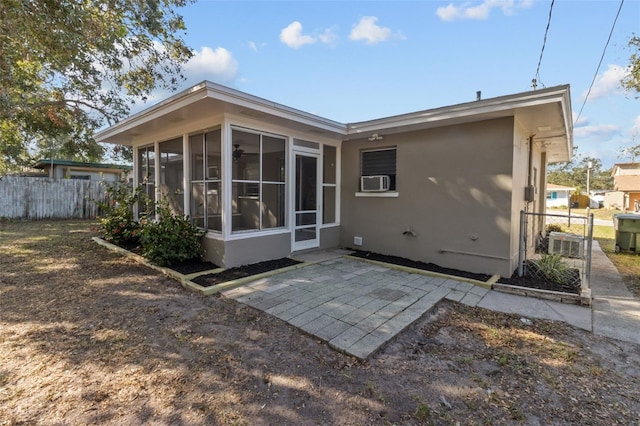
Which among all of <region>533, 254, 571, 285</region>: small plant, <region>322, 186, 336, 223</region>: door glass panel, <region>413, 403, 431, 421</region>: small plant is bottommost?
<region>413, 403, 431, 421</region>: small plant

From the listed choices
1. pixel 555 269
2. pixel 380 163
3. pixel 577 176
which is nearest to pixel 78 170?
pixel 380 163

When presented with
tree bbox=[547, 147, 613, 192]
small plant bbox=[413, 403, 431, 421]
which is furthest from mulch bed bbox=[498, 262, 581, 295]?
tree bbox=[547, 147, 613, 192]

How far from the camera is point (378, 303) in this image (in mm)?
3848

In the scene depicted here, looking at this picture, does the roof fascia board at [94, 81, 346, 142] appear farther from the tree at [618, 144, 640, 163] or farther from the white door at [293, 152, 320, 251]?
the tree at [618, 144, 640, 163]

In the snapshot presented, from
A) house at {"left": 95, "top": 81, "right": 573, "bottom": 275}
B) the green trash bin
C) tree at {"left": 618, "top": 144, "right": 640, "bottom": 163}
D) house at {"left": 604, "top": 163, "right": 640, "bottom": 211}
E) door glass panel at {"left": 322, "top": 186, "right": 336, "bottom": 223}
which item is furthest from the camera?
house at {"left": 604, "top": 163, "right": 640, "bottom": 211}

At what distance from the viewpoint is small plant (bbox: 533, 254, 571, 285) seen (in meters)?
4.70

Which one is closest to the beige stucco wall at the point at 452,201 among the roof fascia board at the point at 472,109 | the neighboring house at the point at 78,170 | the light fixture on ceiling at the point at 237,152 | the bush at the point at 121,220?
the roof fascia board at the point at 472,109

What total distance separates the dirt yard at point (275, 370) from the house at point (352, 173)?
1888 mm

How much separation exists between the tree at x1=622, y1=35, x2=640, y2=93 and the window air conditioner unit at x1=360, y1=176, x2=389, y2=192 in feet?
23.0

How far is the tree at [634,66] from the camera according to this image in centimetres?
714

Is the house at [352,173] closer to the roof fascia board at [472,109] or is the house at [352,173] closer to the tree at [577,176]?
the roof fascia board at [472,109]

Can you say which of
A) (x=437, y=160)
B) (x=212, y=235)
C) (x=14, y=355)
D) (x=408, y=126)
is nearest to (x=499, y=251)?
(x=437, y=160)

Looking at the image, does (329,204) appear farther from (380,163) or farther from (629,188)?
(629,188)

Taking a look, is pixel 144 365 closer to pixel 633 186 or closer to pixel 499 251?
pixel 499 251
